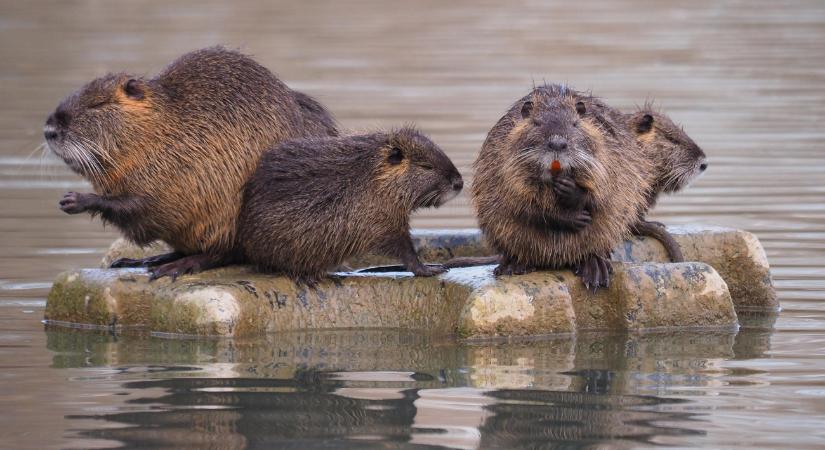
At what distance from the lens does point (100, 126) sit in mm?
6523

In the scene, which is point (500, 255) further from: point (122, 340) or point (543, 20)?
point (543, 20)

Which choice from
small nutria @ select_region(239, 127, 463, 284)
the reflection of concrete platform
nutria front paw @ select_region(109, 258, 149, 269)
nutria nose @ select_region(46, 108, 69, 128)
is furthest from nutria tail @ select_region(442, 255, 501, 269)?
nutria nose @ select_region(46, 108, 69, 128)

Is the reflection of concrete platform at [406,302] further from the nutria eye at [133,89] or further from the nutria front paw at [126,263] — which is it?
the nutria eye at [133,89]

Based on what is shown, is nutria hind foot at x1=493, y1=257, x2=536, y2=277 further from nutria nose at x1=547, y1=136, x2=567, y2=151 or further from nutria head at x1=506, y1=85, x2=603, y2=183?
nutria nose at x1=547, y1=136, x2=567, y2=151

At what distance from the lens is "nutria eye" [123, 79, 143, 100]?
6.59 metres

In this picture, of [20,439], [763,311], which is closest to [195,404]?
[20,439]

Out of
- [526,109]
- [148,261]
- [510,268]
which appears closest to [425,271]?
[510,268]

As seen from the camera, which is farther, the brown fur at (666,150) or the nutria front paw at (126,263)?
the brown fur at (666,150)

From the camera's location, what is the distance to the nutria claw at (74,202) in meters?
6.35

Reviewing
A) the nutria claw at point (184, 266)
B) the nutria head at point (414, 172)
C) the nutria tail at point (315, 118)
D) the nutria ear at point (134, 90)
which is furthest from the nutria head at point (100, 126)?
the nutria head at point (414, 172)

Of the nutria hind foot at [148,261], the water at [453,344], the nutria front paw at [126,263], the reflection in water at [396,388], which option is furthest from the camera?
the nutria front paw at [126,263]

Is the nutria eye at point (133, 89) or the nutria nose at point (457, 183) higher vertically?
the nutria eye at point (133, 89)

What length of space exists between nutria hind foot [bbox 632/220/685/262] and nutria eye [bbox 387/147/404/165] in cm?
115

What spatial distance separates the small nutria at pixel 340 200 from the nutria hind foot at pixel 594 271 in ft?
1.91
